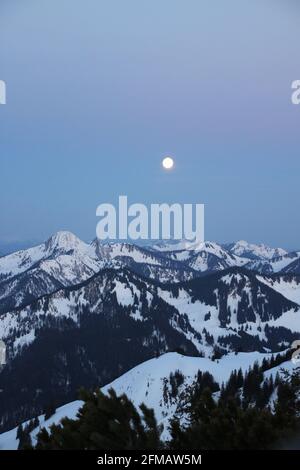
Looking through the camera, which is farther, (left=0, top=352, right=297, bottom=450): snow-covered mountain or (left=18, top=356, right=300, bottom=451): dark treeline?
(left=0, top=352, right=297, bottom=450): snow-covered mountain

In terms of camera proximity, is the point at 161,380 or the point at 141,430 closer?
the point at 141,430

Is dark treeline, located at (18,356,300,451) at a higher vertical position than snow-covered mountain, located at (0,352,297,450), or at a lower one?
lower

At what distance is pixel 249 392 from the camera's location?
108438mm

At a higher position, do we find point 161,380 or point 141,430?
point 161,380

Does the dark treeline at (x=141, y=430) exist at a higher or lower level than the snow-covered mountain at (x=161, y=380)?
lower

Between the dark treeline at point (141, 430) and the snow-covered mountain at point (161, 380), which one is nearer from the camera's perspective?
the dark treeline at point (141, 430)

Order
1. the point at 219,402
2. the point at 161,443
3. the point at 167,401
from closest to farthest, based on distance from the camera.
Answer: the point at 161,443 < the point at 219,402 < the point at 167,401

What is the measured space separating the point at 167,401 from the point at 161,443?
6054 inches

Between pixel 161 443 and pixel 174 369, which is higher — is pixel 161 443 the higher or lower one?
the lower one
